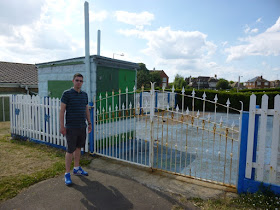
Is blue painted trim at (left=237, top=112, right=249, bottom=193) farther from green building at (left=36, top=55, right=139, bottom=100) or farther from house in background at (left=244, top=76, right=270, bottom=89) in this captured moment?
house in background at (left=244, top=76, right=270, bottom=89)

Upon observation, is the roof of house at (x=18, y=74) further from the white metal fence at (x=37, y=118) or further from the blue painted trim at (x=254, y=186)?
the blue painted trim at (x=254, y=186)

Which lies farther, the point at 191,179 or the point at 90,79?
the point at 90,79

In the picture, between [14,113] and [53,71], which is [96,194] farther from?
[14,113]

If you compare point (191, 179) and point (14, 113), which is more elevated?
point (14, 113)

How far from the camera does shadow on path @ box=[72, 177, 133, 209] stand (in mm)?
3047

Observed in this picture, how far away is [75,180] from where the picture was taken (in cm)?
385

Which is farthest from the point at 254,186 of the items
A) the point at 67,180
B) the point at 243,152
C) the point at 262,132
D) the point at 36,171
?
the point at 36,171

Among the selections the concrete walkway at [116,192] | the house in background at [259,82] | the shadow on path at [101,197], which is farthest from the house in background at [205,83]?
the shadow on path at [101,197]

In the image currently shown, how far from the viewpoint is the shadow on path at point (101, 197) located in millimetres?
3047

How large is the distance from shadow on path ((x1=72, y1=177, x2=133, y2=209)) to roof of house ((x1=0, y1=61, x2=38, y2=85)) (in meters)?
12.0

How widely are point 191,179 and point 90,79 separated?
360 centimetres

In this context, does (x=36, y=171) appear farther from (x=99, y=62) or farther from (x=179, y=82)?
(x=179, y=82)

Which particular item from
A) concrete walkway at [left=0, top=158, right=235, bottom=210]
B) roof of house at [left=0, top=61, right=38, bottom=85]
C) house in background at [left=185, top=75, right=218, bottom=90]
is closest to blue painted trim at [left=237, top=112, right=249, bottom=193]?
concrete walkway at [left=0, top=158, right=235, bottom=210]

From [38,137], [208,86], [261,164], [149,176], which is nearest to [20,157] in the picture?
[38,137]
